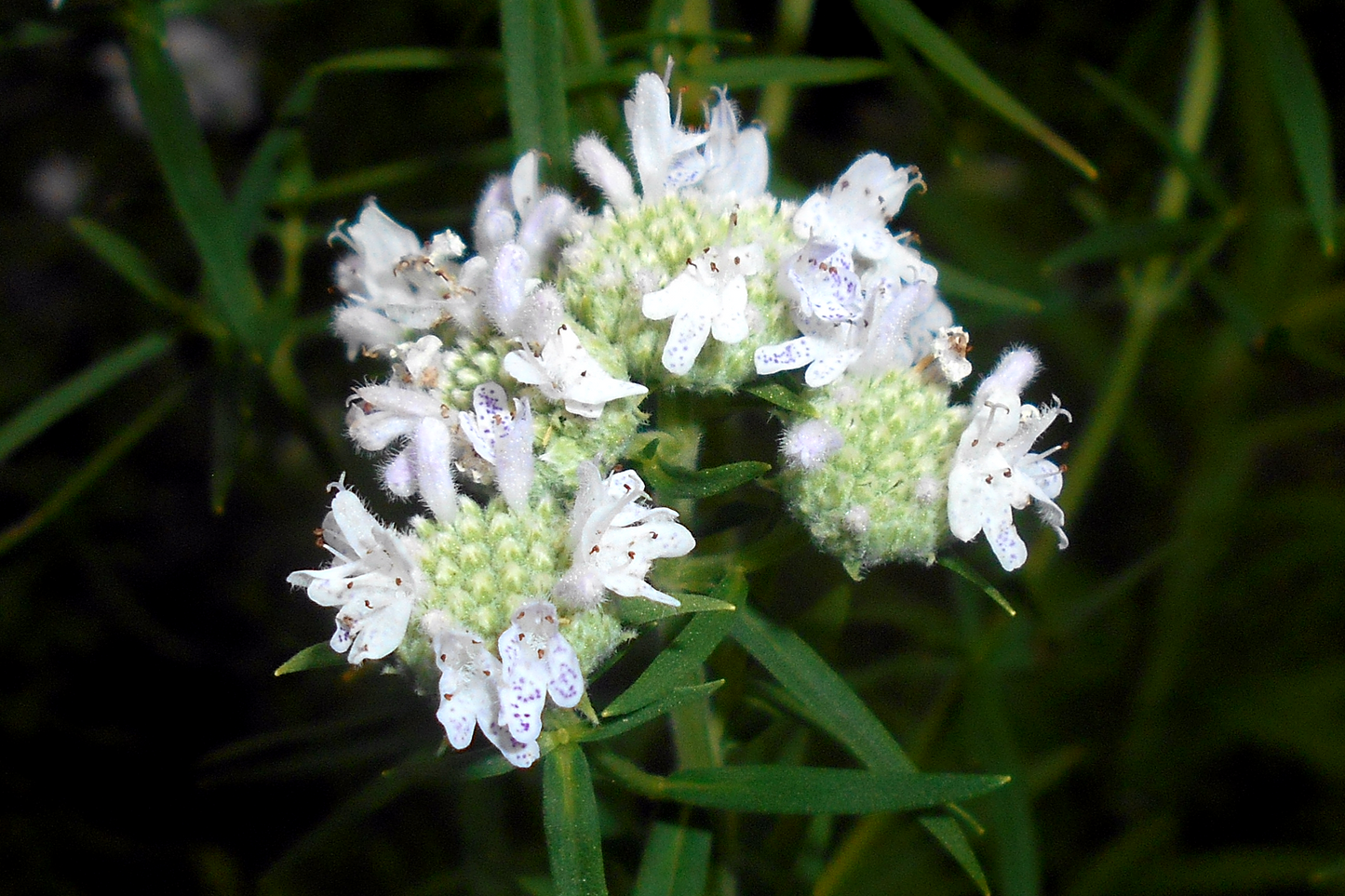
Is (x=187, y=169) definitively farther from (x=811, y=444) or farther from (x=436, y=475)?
(x=811, y=444)

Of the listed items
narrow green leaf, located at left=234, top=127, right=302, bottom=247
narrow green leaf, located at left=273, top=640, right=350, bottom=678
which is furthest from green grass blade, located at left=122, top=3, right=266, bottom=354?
narrow green leaf, located at left=273, top=640, right=350, bottom=678

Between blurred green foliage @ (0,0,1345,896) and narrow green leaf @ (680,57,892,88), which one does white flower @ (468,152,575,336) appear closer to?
blurred green foliage @ (0,0,1345,896)

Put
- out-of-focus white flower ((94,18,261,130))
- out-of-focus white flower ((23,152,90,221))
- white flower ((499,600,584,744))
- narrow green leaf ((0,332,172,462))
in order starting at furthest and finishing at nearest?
out-of-focus white flower ((23,152,90,221))
out-of-focus white flower ((94,18,261,130))
narrow green leaf ((0,332,172,462))
white flower ((499,600,584,744))

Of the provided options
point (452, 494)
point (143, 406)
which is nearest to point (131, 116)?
point (143, 406)

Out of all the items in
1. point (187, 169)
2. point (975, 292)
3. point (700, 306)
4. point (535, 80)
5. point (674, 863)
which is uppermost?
point (187, 169)

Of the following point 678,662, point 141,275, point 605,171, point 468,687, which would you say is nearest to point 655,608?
point 678,662

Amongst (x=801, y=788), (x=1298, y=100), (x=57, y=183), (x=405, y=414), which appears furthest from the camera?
(x=57, y=183)

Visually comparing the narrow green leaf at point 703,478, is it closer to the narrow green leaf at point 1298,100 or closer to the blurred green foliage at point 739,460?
the blurred green foliage at point 739,460
